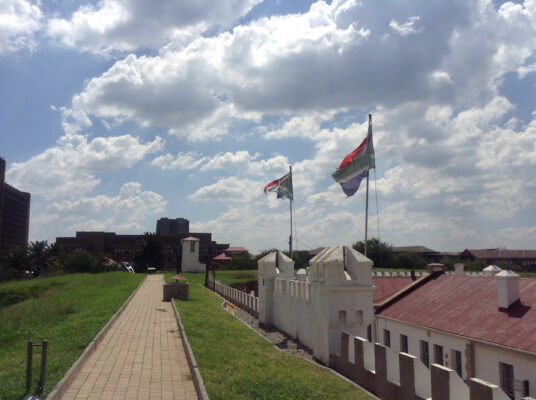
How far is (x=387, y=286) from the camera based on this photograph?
953 inches

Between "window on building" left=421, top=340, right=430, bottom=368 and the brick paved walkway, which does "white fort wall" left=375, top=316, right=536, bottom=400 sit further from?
the brick paved walkway

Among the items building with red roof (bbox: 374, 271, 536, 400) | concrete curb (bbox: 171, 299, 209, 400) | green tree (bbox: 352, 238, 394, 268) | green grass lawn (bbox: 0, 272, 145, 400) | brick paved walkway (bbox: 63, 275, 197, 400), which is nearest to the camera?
concrete curb (bbox: 171, 299, 209, 400)

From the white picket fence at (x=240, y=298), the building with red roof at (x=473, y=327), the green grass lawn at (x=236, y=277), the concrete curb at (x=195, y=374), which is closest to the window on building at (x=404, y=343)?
the building with red roof at (x=473, y=327)

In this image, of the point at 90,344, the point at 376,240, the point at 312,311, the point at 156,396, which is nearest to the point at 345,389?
the point at 156,396

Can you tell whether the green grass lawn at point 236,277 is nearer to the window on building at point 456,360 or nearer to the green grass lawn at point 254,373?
the window on building at point 456,360

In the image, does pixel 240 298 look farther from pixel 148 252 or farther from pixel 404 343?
pixel 148 252

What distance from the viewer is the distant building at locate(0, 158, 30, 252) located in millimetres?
109150

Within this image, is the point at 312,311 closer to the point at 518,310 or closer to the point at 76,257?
the point at 518,310

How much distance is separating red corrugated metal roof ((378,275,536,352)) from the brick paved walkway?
9.41m

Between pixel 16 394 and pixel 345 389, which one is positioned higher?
pixel 16 394

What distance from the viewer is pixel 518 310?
1426cm

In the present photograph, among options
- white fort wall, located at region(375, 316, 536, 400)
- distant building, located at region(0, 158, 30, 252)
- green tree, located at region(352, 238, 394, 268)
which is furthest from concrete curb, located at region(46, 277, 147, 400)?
distant building, located at region(0, 158, 30, 252)

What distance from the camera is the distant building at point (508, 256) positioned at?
8275 centimetres

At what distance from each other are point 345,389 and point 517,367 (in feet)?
19.0
